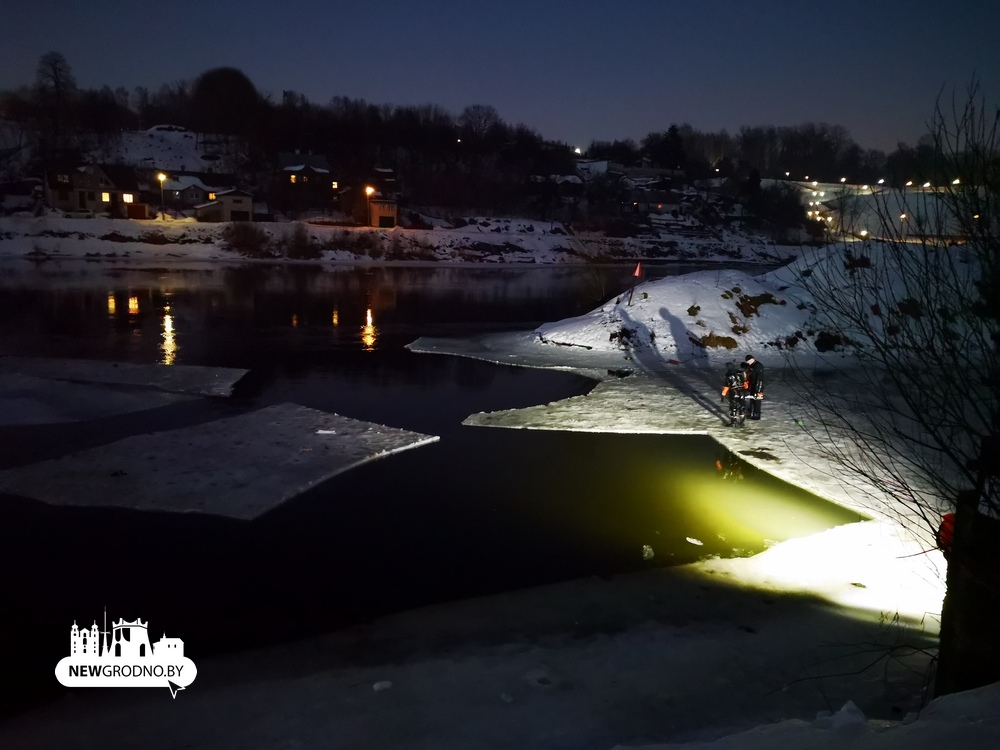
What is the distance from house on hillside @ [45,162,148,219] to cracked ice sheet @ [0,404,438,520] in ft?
224

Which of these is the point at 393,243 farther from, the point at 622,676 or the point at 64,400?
the point at 622,676

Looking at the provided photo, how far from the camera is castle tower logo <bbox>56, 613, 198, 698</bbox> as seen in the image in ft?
18.7

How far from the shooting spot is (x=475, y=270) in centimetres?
5956

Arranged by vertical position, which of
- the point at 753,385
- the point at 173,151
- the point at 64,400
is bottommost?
the point at 64,400

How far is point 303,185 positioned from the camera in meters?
85.1

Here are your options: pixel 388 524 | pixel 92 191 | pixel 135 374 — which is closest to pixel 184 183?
pixel 92 191

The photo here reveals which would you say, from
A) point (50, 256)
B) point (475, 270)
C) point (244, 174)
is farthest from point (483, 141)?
point (50, 256)

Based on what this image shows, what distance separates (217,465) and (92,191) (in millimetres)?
75890

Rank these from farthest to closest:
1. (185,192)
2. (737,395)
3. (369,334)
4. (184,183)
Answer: (184,183) → (185,192) → (369,334) → (737,395)

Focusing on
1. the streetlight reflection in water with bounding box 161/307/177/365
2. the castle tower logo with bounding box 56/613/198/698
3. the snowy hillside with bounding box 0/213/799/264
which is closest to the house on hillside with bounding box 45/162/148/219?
the snowy hillside with bounding box 0/213/799/264

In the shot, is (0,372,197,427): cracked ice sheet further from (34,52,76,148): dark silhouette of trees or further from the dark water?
(34,52,76,148): dark silhouette of trees

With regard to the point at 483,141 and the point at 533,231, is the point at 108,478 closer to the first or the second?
the point at 533,231

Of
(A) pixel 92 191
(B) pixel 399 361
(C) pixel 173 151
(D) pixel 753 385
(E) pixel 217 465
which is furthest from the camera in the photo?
(C) pixel 173 151

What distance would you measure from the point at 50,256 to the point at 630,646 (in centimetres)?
6094
